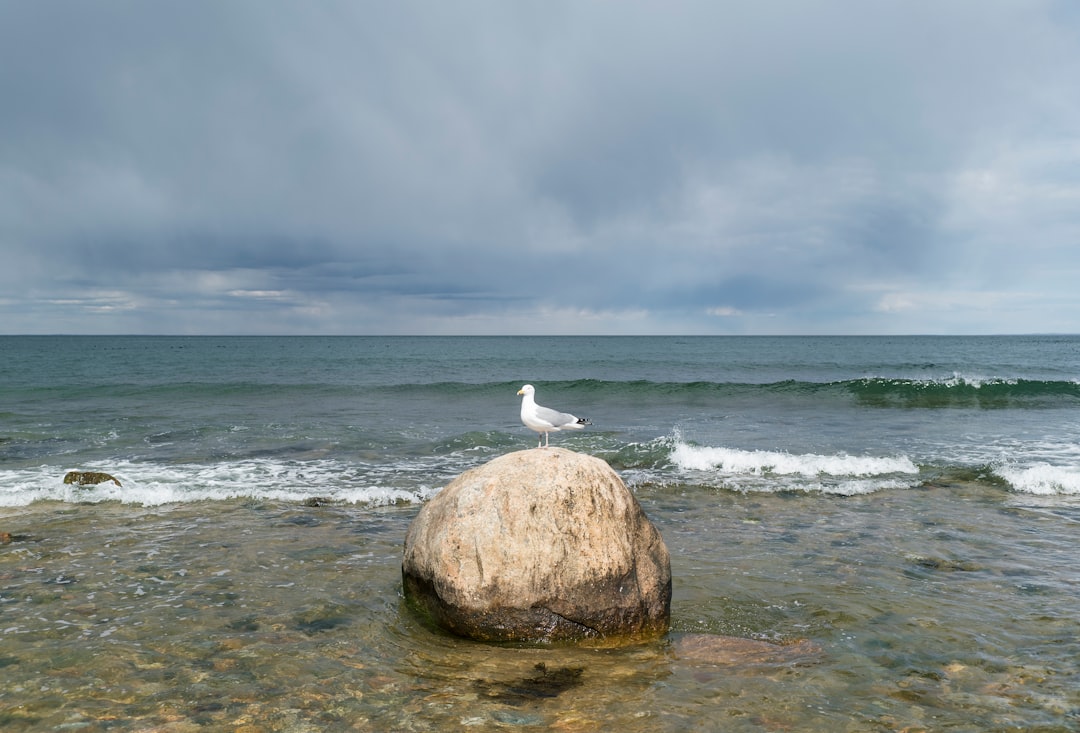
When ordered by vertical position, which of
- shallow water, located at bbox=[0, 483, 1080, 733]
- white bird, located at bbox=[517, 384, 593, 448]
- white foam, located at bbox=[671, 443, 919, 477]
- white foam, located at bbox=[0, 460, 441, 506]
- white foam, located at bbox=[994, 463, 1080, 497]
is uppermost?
white bird, located at bbox=[517, 384, 593, 448]

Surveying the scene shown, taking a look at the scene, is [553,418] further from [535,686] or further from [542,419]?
[535,686]

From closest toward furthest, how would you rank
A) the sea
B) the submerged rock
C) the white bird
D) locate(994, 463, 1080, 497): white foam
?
the sea → the white bird → the submerged rock → locate(994, 463, 1080, 497): white foam

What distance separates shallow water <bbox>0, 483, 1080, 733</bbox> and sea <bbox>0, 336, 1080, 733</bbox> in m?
0.03

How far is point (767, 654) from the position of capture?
17.6ft

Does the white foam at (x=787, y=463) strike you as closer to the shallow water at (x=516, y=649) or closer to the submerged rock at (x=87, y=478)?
the shallow water at (x=516, y=649)

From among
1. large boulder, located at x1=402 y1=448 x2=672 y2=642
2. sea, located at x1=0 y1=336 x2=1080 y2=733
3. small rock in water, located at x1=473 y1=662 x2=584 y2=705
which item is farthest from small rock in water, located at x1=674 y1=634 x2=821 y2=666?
small rock in water, located at x1=473 y1=662 x2=584 y2=705

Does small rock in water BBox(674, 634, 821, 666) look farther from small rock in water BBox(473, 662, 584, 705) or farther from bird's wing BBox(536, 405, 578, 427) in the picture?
bird's wing BBox(536, 405, 578, 427)

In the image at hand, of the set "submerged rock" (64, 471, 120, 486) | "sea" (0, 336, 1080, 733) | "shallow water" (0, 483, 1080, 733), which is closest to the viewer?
"shallow water" (0, 483, 1080, 733)

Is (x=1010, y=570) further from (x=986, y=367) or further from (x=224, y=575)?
(x=986, y=367)

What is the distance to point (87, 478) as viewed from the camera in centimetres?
1193

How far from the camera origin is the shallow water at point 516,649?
14.5ft

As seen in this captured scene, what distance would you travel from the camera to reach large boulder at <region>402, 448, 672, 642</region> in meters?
5.50

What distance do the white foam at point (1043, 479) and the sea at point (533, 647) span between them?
0.16 ft

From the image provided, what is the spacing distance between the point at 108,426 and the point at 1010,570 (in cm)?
2202
